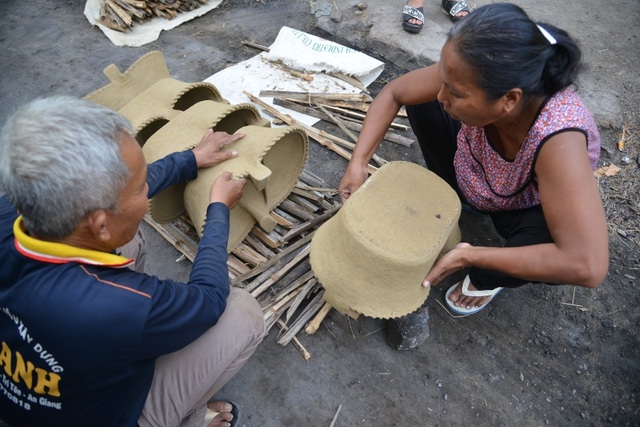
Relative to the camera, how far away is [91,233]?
138 centimetres

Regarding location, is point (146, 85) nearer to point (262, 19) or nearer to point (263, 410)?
point (263, 410)

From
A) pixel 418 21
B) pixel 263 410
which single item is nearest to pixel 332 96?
pixel 418 21

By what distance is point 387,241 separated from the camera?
2.04 m

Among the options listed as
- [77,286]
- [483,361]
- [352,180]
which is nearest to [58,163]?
[77,286]

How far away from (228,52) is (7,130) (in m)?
3.60

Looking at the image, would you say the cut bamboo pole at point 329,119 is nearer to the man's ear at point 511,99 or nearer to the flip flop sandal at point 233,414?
the man's ear at point 511,99

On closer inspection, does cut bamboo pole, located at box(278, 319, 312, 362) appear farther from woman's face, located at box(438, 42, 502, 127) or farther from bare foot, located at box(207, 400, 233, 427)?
woman's face, located at box(438, 42, 502, 127)

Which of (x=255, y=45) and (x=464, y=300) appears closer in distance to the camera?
(x=464, y=300)

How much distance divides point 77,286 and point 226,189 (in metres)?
0.90

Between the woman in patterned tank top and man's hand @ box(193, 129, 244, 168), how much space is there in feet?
3.69

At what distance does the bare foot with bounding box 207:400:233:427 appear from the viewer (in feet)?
7.02

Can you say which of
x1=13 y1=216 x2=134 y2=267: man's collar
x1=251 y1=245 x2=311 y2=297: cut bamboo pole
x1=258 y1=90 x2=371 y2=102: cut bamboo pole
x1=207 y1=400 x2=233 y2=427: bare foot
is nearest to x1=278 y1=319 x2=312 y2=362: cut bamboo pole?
x1=251 y1=245 x2=311 y2=297: cut bamboo pole

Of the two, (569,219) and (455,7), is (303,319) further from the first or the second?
(455,7)

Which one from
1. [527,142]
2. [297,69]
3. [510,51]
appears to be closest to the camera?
[510,51]
